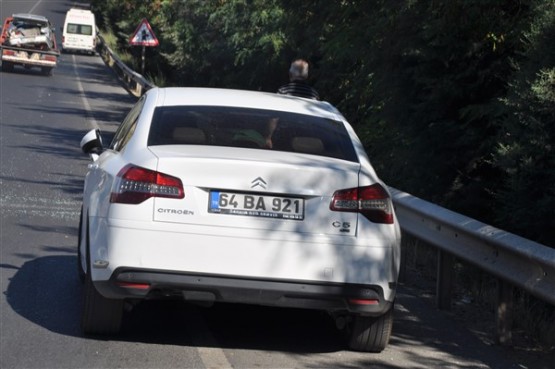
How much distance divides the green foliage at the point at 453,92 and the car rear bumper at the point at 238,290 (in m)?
2.38

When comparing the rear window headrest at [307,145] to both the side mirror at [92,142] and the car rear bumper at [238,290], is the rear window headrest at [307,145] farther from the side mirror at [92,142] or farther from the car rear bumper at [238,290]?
the side mirror at [92,142]

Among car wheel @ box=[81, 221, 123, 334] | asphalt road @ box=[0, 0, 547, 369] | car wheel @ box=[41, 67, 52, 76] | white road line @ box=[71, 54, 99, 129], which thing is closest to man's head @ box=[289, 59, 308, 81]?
asphalt road @ box=[0, 0, 547, 369]

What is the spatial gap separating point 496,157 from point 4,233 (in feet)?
15.6

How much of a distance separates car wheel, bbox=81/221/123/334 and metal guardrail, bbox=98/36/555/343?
98.3 inches

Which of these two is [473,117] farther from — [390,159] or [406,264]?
[390,159]

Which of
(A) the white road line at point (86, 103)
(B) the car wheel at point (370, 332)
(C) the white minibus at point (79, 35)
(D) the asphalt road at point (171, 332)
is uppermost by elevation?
(B) the car wheel at point (370, 332)

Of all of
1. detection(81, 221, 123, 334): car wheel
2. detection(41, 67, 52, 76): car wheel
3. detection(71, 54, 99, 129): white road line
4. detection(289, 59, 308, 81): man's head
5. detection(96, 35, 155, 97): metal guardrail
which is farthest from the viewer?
detection(41, 67, 52, 76): car wheel

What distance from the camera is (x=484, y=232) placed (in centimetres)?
746

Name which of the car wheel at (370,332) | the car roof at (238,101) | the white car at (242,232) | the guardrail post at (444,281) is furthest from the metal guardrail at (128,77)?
the white car at (242,232)

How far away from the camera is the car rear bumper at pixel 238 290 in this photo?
623 centimetres

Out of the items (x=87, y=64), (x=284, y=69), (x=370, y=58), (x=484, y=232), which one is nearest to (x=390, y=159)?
(x=370, y=58)

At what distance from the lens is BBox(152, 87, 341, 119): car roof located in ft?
24.1

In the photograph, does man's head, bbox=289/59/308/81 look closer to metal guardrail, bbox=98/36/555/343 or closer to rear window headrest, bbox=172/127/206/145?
metal guardrail, bbox=98/36/555/343

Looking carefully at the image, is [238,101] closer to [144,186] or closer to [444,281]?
[144,186]
